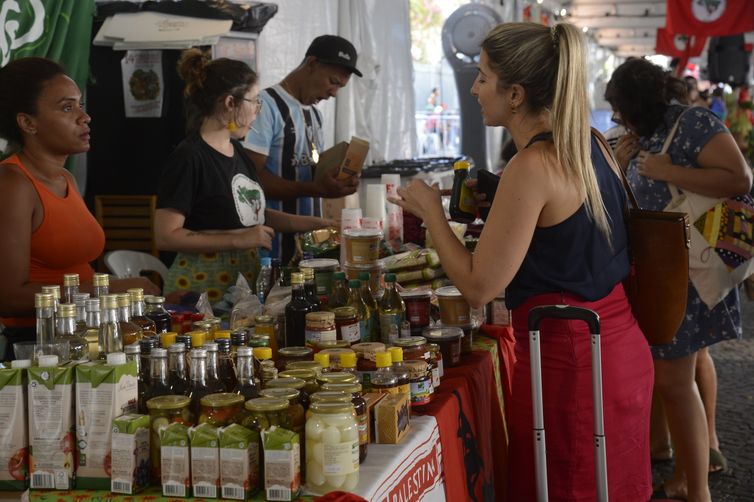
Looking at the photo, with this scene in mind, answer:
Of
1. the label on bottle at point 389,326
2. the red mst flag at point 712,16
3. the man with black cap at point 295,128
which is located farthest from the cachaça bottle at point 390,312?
the red mst flag at point 712,16

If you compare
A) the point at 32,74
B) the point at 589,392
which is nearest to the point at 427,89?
the point at 32,74

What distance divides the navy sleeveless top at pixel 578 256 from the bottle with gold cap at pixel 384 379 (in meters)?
0.41

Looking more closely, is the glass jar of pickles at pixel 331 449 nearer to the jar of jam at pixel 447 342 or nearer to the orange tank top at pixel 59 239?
the jar of jam at pixel 447 342

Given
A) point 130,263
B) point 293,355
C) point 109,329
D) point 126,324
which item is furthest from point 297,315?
point 130,263

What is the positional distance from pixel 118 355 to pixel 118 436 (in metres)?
0.16

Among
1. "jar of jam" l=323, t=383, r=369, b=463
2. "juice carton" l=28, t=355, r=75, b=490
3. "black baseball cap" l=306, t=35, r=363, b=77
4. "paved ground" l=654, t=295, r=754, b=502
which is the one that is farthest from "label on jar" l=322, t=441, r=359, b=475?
"black baseball cap" l=306, t=35, r=363, b=77

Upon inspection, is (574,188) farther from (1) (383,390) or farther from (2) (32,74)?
(2) (32,74)

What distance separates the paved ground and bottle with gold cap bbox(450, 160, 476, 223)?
2149 millimetres

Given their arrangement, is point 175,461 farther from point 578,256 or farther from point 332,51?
point 332,51

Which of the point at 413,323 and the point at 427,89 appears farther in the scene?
the point at 427,89

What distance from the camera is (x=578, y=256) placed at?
224cm

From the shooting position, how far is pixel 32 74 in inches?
117

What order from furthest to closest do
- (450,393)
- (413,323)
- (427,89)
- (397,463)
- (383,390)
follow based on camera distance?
(427,89)
(413,323)
(450,393)
(383,390)
(397,463)

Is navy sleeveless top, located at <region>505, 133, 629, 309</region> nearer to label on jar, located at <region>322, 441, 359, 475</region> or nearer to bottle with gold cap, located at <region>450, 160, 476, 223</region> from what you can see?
bottle with gold cap, located at <region>450, 160, 476, 223</region>
